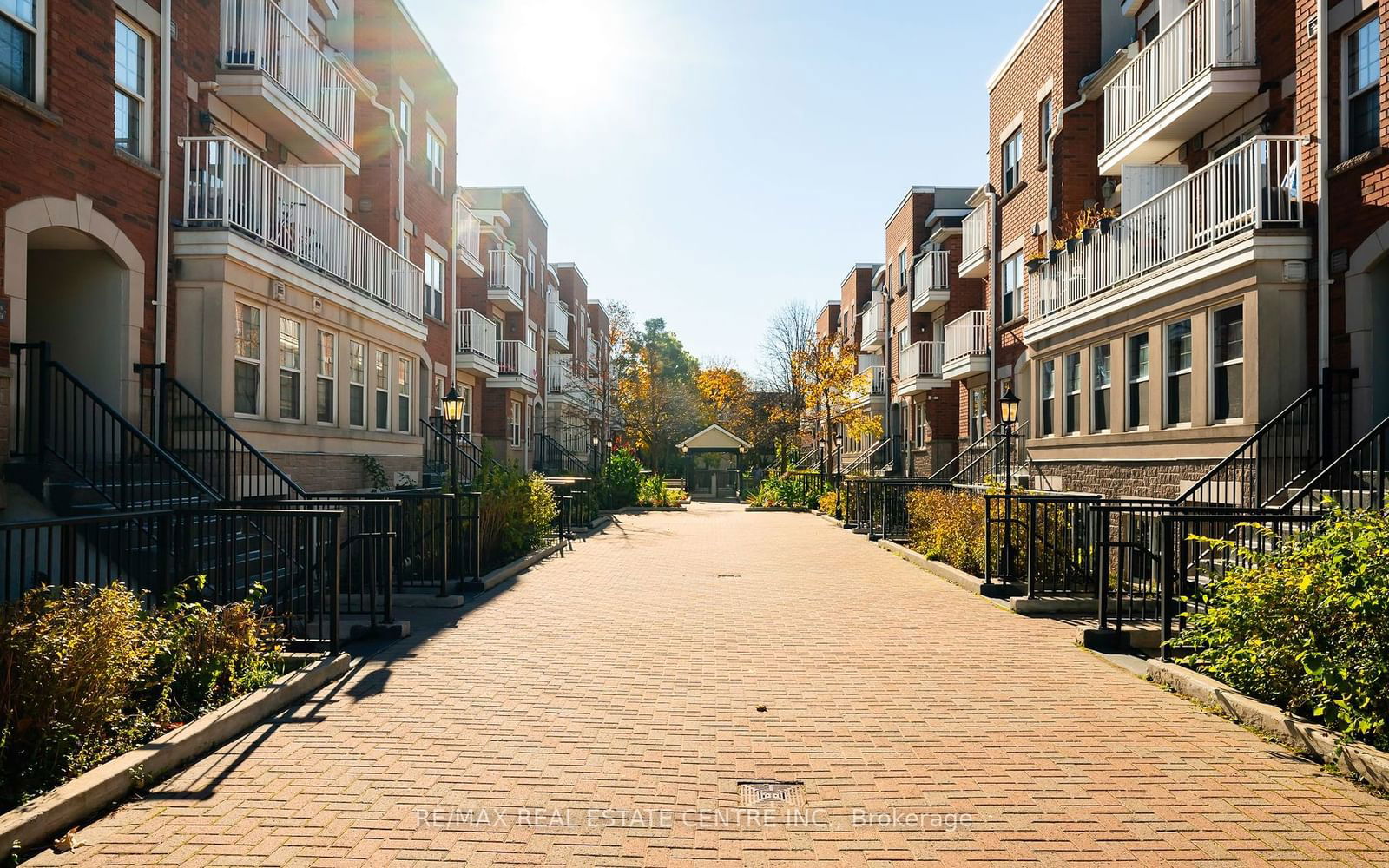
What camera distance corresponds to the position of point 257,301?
46.1 ft

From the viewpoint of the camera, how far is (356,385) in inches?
712

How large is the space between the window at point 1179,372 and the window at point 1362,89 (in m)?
3.30

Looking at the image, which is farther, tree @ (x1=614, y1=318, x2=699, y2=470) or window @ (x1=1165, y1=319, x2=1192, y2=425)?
tree @ (x1=614, y1=318, x2=699, y2=470)

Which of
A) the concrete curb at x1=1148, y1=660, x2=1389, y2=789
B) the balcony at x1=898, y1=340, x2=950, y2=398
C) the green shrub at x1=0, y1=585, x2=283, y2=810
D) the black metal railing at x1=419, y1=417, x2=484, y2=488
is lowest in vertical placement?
the concrete curb at x1=1148, y1=660, x2=1389, y2=789

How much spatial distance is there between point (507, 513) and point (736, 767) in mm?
10942

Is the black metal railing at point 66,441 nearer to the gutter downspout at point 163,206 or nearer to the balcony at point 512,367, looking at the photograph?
the gutter downspout at point 163,206

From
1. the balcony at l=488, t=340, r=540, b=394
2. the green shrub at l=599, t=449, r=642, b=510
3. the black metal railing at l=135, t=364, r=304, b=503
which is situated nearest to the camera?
the black metal railing at l=135, t=364, r=304, b=503

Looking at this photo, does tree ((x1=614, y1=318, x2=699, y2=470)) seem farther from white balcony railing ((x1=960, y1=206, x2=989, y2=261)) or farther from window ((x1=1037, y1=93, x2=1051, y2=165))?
window ((x1=1037, y1=93, x2=1051, y2=165))

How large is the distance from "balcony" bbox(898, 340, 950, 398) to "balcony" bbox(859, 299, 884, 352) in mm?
9087

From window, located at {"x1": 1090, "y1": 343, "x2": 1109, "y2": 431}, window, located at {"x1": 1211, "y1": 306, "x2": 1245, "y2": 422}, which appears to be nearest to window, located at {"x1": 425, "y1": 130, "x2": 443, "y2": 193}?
window, located at {"x1": 1090, "y1": 343, "x2": 1109, "y2": 431}

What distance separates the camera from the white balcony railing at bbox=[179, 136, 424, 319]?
43.8ft

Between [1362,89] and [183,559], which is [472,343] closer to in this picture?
[183,559]

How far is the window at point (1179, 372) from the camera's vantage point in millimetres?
14570

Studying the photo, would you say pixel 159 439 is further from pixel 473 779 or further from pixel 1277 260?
pixel 1277 260
